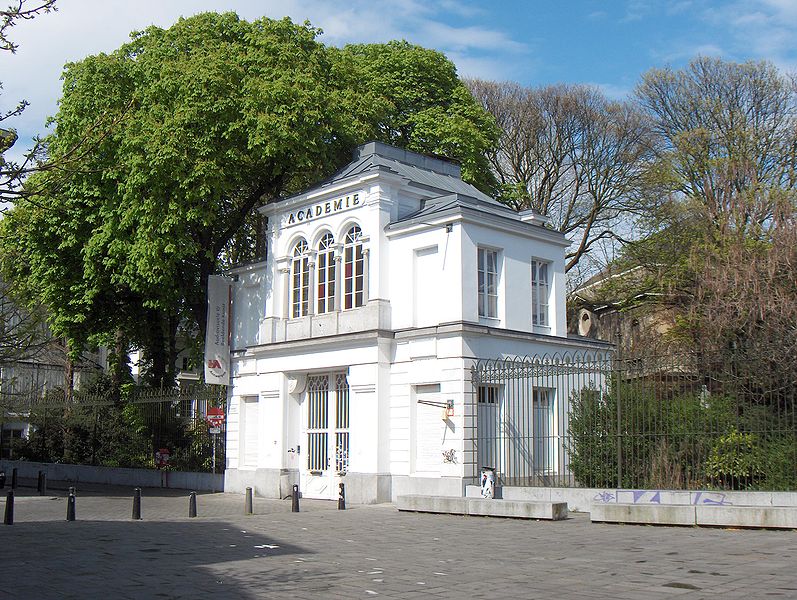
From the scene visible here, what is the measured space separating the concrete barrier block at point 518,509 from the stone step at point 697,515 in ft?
3.21

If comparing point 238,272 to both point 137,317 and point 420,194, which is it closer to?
point 137,317

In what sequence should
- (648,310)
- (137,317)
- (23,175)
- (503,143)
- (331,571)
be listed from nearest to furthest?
(23,175) → (331,571) → (137,317) → (648,310) → (503,143)

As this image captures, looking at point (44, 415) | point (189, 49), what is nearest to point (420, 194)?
point (189, 49)

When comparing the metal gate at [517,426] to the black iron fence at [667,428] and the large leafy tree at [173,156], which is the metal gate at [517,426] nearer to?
the black iron fence at [667,428]

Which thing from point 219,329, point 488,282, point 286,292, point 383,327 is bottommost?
point 383,327

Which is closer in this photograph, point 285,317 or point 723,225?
point 285,317

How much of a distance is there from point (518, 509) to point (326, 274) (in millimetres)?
10130

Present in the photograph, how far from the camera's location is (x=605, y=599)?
8555 millimetres

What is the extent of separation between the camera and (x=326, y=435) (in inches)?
958

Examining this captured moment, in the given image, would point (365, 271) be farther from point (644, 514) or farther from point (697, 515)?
point (697, 515)

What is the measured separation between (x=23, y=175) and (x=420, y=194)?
16.7m

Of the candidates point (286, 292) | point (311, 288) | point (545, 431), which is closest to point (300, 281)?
point (311, 288)

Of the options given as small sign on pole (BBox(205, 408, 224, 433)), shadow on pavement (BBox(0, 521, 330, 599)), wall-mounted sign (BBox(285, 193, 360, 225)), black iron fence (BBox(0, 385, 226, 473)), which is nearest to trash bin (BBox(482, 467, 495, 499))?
shadow on pavement (BBox(0, 521, 330, 599))

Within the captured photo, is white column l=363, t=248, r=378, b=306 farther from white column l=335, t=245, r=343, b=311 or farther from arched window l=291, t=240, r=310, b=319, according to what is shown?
arched window l=291, t=240, r=310, b=319
